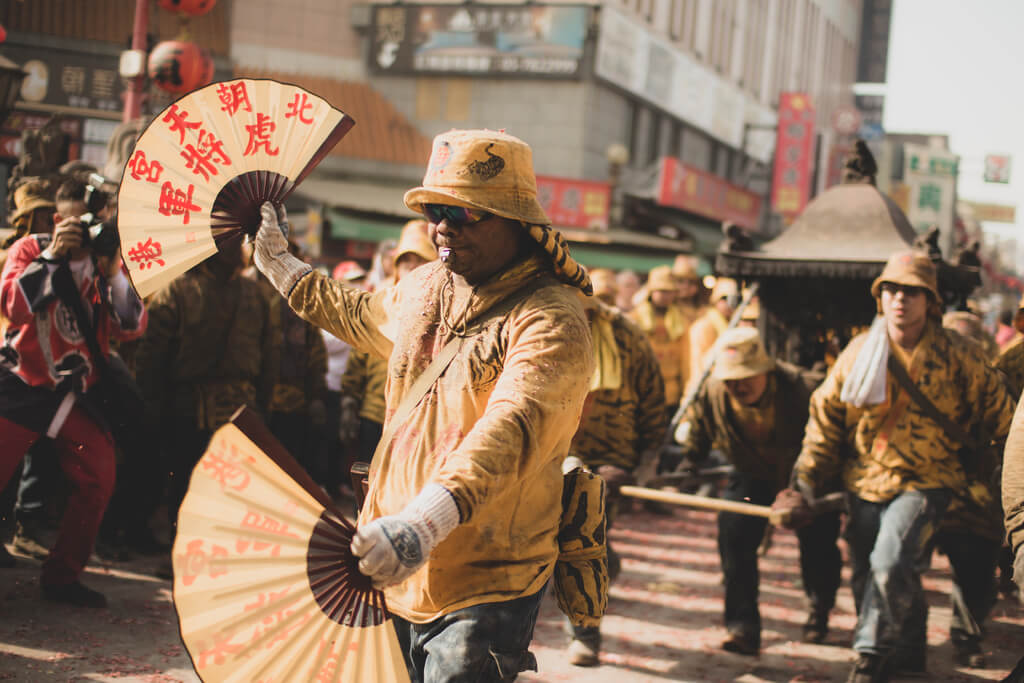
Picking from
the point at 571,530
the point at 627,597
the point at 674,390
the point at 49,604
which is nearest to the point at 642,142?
the point at 674,390

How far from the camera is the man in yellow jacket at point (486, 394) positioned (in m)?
3.04

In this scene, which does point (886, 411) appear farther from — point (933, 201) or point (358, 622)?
point (933, 201)

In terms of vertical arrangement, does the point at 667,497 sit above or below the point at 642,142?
below

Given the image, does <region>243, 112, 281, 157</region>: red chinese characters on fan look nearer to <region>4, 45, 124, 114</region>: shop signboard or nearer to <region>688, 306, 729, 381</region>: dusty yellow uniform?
<region>688, 306, 729, 381</region>: dusty yellow uniform

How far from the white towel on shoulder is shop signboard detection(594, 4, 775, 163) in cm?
2150

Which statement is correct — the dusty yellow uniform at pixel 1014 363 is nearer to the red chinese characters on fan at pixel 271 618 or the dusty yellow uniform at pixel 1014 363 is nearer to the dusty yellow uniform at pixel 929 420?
the dusty yellow uniform at pixel 929 420

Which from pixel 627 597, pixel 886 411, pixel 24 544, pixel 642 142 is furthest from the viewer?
pixel 642 142

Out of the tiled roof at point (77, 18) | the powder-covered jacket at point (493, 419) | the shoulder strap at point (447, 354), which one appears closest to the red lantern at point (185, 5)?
the powder-covered jacket at point (493, 419)

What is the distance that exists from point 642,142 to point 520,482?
2703cm

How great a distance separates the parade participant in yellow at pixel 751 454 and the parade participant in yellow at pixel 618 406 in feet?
0.90

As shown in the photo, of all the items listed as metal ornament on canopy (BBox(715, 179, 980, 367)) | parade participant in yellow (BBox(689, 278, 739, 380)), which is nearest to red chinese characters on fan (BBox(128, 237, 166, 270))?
metal ornament on canopy (BBox(715, 179, 980, 367))

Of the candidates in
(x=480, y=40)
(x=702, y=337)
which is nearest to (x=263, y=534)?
(x=702, y=337)

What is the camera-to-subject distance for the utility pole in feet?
35.2

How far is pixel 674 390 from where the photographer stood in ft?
37.6
